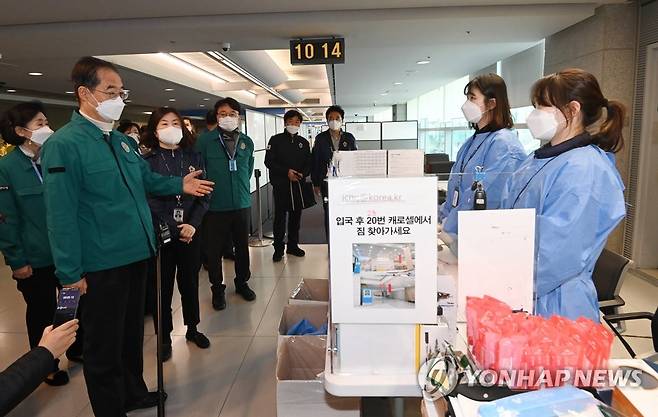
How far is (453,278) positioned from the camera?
1119 millimetres

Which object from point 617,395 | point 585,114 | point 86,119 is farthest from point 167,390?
point 585,114

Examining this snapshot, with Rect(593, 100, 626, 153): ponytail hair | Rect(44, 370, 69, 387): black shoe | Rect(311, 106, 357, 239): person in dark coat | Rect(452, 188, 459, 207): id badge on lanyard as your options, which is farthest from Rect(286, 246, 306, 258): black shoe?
Rect(593, 100, 626, 153): ponytail hair

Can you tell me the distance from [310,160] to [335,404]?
3.55 m

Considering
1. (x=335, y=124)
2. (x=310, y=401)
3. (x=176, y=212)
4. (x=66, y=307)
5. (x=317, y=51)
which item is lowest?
(x=310, y=401)

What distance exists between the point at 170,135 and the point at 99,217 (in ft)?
3.27

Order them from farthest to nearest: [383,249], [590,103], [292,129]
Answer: [292,129]
[590,103]
[383,249]

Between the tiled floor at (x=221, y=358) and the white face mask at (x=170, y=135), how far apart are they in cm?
135

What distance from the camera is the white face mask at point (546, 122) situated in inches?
58.1

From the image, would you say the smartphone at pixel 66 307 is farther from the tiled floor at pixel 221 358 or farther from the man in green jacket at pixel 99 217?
the tiled floor at pixel 221 358

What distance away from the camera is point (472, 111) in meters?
2.21

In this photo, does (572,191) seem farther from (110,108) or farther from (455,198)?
(110,108)

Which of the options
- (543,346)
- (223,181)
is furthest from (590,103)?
(223,181)

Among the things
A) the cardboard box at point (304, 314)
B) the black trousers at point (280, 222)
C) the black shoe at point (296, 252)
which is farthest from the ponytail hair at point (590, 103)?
the black shoe at point (296, 252)

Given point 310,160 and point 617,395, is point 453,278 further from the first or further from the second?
point 310,160
